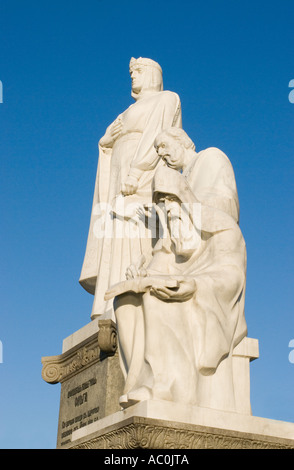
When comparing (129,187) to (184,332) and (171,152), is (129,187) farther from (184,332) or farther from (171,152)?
(184,332)

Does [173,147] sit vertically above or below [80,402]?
above

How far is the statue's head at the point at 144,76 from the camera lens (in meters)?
9.88

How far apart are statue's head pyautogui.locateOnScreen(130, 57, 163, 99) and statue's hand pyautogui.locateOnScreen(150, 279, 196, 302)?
5.20 meters

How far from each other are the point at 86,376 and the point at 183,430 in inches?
127

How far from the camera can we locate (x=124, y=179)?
29.5 ft

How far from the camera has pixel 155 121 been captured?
9.10 m

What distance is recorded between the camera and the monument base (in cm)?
466

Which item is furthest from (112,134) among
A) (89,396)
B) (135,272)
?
(135,272)

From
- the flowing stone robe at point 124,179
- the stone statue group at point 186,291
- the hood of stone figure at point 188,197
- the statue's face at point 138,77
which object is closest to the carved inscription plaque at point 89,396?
the flowing stone robe at point 124,179

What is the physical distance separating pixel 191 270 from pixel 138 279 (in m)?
0.61

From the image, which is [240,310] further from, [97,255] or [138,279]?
[97,255]

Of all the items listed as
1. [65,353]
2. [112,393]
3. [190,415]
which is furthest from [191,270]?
[65,353]

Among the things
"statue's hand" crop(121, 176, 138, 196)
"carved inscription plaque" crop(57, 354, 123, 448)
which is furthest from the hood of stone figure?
"statue's hand" crop(121, 176, 138, 196)

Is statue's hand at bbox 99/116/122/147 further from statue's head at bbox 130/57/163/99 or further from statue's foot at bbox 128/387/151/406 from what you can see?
statue's foot at bbox 128/387/151/406
